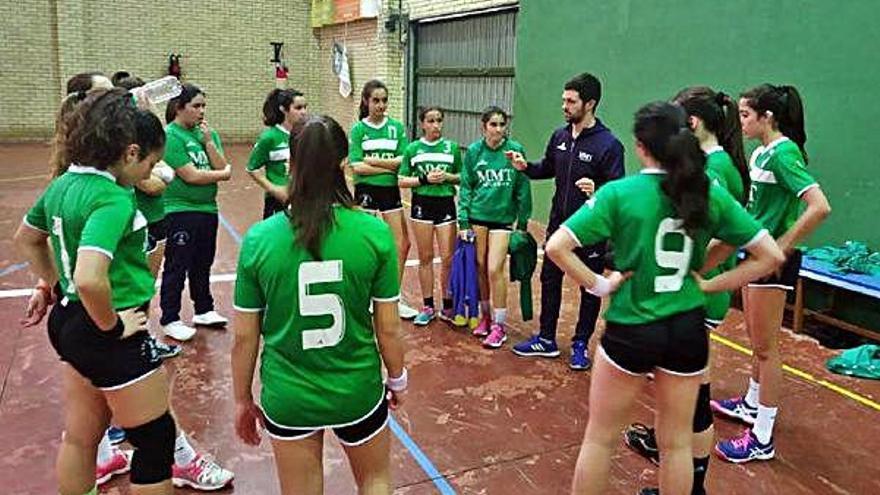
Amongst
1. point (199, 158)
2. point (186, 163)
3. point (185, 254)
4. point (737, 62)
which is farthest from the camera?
point (737, 62)

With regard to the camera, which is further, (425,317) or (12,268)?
(12,268)

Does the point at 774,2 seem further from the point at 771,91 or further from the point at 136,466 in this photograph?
the point at 136,466

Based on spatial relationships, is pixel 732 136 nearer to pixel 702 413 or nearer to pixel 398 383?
pixel 702 413

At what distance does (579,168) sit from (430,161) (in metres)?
1.19

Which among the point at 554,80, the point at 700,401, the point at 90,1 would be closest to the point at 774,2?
the point at 554,80

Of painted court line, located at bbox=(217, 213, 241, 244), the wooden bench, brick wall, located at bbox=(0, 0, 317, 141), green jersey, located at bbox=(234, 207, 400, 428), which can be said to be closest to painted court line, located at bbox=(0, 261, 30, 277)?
painted court line, located at bbox=(217, 213, 241, 244)

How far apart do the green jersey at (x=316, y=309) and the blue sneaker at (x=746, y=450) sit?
2.03m

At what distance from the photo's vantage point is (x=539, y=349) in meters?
4.36

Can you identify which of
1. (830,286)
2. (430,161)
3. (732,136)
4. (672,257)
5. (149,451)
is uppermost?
(732,136)

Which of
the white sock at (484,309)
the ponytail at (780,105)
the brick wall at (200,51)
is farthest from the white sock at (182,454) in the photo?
the brick wall at (200,51)

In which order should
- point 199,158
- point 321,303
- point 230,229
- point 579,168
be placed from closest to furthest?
point 321,303, point 579,168, point 199,158, point 230,229

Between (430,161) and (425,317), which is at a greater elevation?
(430,161)

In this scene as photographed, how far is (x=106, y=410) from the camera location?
2.15 metres

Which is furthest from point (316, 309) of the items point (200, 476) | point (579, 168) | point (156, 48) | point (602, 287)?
point (156, 48)
